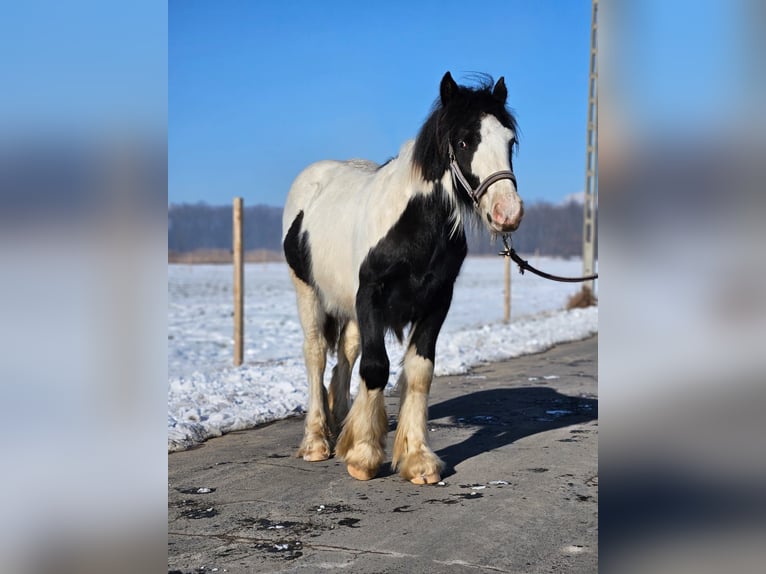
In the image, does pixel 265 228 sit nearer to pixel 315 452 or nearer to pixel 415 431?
pixel 315 452

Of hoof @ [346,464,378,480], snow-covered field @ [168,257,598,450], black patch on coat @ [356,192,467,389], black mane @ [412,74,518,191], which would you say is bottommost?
snow-covered field @ [168,257,598,450]

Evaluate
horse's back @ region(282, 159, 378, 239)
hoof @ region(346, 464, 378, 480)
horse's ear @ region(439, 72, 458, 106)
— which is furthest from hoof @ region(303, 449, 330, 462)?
horse's ear @ region(439, 72, 458, 106)

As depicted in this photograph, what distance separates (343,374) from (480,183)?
2314mm

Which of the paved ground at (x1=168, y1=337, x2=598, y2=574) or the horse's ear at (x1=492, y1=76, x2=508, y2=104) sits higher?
the horse's ear at (x1=492, y1=76, x2=508, y2=104)

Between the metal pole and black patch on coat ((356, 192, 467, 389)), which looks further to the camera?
the metal pole

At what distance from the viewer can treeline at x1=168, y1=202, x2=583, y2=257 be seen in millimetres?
111438

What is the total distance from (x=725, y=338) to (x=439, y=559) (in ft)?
7.78

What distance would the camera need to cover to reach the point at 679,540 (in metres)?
0.73

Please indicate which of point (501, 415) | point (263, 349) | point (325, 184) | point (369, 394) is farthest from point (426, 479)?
point (263, 349)

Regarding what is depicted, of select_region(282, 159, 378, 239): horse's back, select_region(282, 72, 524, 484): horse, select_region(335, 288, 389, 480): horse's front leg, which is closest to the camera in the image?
select_region(282, 72, 524, 484): horse

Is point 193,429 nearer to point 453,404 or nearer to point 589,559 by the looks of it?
point 453,404

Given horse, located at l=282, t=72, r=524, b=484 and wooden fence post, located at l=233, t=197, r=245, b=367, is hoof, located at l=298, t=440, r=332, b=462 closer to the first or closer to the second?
horse, located at l=282, t=72, r=524, b=484

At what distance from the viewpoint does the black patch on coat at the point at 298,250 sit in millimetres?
5352

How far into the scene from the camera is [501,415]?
19.2ft
